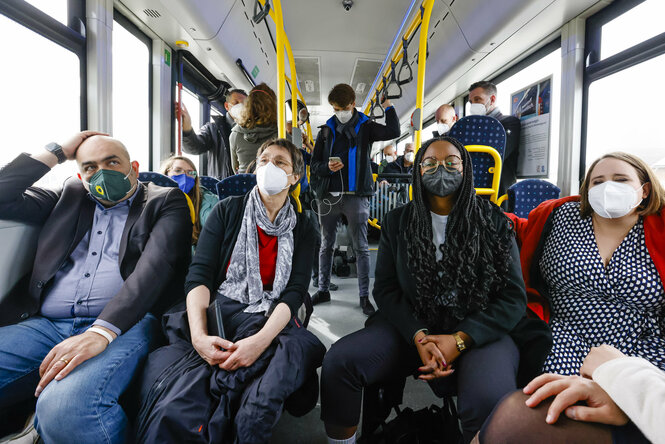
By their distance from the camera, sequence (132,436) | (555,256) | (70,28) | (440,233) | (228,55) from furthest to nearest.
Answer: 1. (228,55)
2. (70,28)
3. (440,233)
4. (555,256)
5. (132,436)

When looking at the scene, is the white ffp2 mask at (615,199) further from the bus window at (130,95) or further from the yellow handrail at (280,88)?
the bus window at (130,95)

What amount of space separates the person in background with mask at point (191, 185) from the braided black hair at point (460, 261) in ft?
5.21

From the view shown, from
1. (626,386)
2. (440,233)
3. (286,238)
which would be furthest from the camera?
(286,238)

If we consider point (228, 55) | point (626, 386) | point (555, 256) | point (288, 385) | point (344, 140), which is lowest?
point (288, 385)

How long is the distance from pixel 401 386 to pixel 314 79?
731 cm

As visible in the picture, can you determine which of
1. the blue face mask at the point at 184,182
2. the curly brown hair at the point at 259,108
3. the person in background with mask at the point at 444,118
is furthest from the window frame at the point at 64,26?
the person in background with mask at the point at 444,118

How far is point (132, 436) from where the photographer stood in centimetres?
115

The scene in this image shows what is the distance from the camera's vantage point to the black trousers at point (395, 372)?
1082 mm

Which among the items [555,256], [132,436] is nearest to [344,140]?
[555,256]

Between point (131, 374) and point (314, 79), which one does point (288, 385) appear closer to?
point (131, 374)

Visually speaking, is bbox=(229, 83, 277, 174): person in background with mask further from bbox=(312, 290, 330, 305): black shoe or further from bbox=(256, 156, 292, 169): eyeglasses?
bbox=(312, 290, 330, 305): black shoe

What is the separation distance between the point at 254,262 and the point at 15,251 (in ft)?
3.58

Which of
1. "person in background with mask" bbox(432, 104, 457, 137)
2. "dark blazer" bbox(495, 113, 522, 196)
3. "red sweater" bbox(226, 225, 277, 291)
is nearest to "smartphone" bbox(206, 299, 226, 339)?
"red sweater" bbox(226, 225, 277, 291)

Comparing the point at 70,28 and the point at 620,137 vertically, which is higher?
the point at 70,28
